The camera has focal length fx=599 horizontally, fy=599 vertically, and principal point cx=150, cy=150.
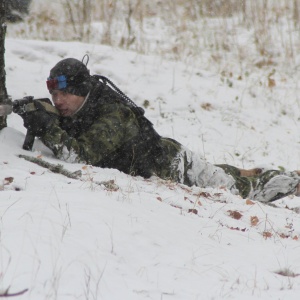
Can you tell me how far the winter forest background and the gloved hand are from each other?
0.77ft

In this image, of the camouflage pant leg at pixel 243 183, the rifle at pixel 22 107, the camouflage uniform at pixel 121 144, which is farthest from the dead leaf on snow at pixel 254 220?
the rifle at pixel 22 107

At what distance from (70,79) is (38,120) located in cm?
48

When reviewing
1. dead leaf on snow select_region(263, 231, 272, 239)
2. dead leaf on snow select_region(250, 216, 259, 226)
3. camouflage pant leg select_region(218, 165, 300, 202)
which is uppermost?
dead leaf on snow select_region(263, 231, 272, 239)

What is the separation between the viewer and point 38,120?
4.77 metres

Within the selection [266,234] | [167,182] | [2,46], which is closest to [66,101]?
[2,46]

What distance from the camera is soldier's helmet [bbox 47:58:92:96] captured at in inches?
196

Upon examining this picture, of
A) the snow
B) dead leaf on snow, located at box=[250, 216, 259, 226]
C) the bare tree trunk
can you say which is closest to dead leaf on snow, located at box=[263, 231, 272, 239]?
the snow

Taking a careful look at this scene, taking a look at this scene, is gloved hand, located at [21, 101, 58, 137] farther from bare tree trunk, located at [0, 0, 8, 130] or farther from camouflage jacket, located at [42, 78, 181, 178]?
bare tree trunk, located at [0, 0, 8, 130]

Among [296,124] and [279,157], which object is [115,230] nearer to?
[279,157]

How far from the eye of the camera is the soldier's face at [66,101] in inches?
198

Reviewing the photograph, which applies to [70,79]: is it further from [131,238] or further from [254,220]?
Answer: [131,238]

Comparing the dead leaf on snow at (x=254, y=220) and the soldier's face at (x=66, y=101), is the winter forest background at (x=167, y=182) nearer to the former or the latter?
the dead leaf on snow at (x=254, y=220)

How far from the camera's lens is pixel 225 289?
9.18 ft

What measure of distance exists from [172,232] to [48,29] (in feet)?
25.9
